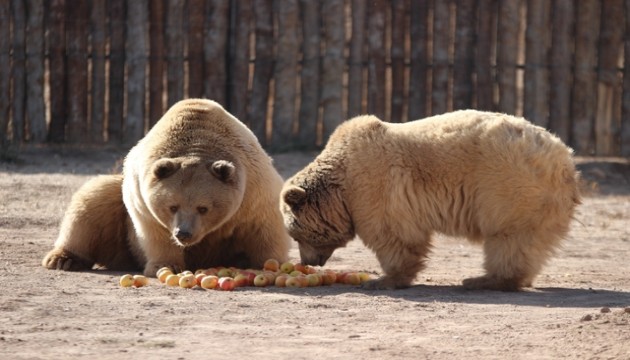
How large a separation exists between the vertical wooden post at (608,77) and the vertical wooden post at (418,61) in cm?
254

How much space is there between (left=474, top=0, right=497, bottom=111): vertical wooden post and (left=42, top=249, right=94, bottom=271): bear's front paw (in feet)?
28.1

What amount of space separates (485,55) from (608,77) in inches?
71.8

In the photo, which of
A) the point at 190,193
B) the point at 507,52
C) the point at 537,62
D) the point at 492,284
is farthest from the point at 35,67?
the point at 492,284

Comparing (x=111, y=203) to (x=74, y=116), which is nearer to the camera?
(x=111, y=203)

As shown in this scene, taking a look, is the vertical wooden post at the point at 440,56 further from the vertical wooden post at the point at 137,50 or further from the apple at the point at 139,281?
the apple at the point at 139,281

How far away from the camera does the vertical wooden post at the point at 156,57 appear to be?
17156 millimetres

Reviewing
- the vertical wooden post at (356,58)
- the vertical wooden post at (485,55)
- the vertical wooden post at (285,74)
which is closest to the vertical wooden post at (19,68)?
the vertical wooden post at (285,74)

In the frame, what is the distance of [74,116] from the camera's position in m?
17.5

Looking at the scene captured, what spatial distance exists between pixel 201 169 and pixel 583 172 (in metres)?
9.01

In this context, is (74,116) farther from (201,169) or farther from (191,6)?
(201,169)

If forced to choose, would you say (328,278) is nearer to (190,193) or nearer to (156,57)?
(190,193)

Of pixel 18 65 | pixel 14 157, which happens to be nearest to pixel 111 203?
pixel 14 157

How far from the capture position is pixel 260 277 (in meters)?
8.99

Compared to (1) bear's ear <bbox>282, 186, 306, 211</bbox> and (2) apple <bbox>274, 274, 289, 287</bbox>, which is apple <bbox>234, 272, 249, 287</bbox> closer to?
(2) apple <bbox>274, 274, 289, 287</bbox>
